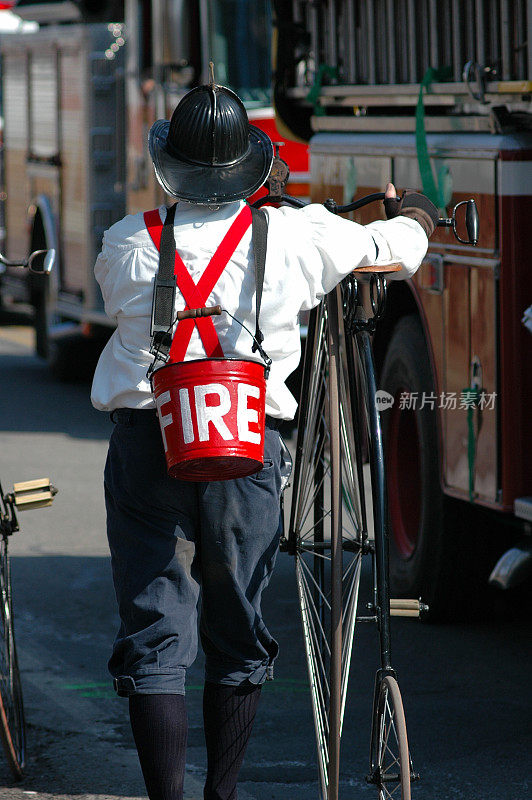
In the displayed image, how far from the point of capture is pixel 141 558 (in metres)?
3.43

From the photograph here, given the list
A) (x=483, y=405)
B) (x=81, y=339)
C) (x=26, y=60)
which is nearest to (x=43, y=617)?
(x=483, y=405)

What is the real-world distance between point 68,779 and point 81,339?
899cm

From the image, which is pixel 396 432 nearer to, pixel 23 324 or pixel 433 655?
pixel 433 655

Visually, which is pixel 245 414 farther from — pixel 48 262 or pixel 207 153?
pixel 48 262

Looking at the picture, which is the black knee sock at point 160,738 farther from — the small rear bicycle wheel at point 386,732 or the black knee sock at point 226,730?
the small rear bicycle wheel at point 386,732

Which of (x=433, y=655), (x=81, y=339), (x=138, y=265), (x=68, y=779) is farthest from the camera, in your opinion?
(x=81, y=339)

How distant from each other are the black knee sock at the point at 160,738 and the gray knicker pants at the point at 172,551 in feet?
0.09

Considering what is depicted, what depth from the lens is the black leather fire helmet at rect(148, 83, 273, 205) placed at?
3.35 meters

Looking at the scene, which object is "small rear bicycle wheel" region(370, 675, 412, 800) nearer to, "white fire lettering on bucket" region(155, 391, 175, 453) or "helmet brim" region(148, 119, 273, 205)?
"white fire lettering on bucket" region(155, 391, 175, 453)

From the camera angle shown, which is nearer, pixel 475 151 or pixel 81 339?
pixel 475 151

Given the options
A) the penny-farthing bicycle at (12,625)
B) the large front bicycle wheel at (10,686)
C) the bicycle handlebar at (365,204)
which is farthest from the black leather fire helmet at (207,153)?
the large front bicycle wheel at (10,686)

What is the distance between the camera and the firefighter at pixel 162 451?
334 cm

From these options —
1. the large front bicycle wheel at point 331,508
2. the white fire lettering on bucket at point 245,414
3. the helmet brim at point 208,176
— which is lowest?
Result: the large front bicycle wheel at point 331,508

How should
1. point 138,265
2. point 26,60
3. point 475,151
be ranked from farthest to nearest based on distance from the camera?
point 26,60
point 475,151
point 138,265
